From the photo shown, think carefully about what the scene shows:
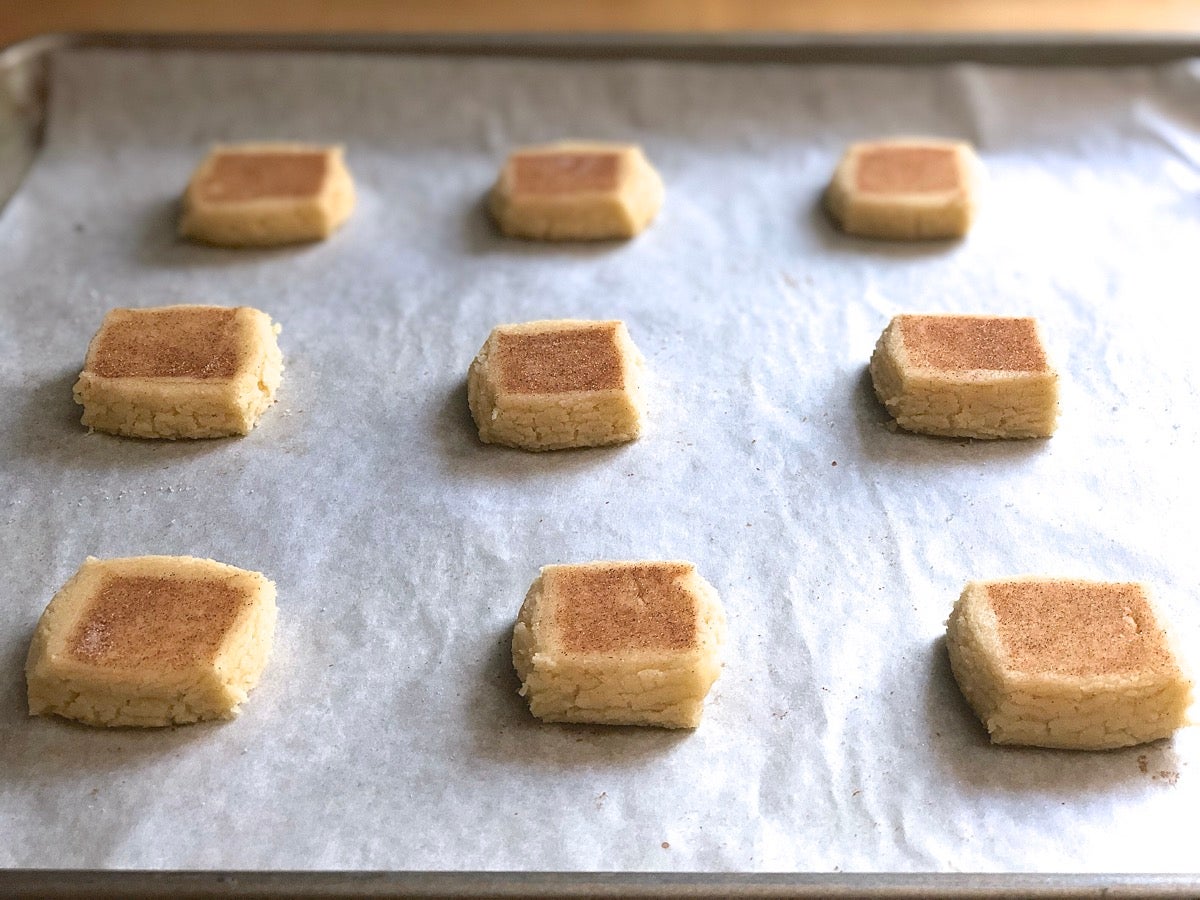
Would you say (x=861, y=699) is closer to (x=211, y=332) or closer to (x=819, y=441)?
(x=819, y=441)

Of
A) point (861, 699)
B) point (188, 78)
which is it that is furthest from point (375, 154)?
point (861, 699)

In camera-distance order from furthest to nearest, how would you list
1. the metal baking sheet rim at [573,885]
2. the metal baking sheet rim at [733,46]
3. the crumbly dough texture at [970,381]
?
the metal baking sheet rim at [733,46] → the crumbly dough texture at [970,381] → the metal baking sheet rim at [573,885]

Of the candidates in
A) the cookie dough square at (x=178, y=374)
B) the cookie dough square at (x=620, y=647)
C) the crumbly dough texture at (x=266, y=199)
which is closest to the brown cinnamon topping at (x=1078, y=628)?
the cookie dough square at (x=620, y=647)

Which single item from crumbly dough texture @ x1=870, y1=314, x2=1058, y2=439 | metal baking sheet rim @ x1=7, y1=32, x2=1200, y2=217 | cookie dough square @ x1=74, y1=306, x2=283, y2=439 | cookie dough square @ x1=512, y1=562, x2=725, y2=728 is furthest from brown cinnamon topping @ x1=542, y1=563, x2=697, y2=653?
metal baking sheet rim @ x1=7, y1=32, x2=1200, y2=217

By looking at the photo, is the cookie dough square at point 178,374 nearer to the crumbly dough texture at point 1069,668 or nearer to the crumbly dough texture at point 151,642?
the crumbly dough texture at point 151,642

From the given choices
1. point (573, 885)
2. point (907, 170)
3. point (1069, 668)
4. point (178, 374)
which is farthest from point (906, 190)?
point (573, 885)

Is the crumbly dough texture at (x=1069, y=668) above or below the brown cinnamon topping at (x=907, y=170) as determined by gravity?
below

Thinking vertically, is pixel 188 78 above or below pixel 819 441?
above

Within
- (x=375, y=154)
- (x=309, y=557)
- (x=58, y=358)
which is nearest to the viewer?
(x=309, y=557)

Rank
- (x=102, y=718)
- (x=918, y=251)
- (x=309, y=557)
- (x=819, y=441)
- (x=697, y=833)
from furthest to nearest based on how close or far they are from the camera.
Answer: (x=918, y=251) → (x=819, y=441) → (x=309, y=557) → (x=102, y=718) → (x=697, y=833)
